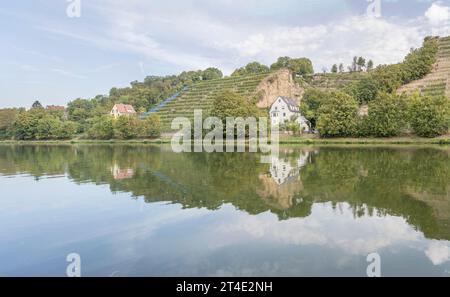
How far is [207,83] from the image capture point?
113 metres

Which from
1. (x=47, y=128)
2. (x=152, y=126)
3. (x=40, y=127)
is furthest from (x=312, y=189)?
(x=40, y=127)

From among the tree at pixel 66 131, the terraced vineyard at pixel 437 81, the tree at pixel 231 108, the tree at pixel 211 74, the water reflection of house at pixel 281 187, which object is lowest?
the water reflection of house at pixel 281 187

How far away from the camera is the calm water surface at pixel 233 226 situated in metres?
7.74

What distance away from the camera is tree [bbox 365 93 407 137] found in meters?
52.0

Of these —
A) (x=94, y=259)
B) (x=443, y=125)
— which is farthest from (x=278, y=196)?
(x=443, y=125)

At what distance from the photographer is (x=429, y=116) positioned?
4941 centimetres

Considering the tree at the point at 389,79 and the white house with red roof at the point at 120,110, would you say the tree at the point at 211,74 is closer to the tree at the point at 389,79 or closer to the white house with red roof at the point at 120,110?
the white house with red roof at the point at 120,110

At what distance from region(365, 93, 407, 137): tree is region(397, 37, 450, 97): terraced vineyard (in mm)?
12856

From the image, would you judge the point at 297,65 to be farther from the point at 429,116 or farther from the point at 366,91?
the point at 429,116

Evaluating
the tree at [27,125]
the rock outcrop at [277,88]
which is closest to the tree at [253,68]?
the rock outcrop at [277,88]

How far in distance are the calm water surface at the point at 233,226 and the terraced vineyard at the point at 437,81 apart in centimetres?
5770

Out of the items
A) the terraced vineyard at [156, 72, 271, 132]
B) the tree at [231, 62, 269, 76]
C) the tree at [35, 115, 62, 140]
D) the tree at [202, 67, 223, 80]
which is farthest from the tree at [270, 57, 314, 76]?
the tree at [35, 115, 62, 140]

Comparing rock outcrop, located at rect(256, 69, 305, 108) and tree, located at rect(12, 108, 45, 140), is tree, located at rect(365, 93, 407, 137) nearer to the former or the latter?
rock outcrop, located at rect(256, 69, 305, 108)
